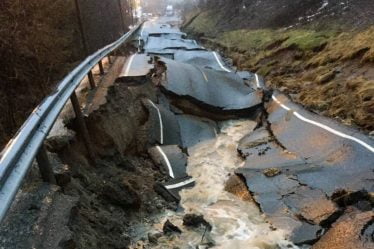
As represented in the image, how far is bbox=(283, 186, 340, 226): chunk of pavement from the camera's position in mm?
6508

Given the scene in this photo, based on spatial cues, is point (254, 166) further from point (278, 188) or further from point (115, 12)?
point (115, 12)

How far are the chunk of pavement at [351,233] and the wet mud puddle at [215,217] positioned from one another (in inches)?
21.1

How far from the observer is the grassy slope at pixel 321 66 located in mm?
10940

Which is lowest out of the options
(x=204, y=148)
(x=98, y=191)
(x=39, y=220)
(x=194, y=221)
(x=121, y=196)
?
(x=204, y=148)

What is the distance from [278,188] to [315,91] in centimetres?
573

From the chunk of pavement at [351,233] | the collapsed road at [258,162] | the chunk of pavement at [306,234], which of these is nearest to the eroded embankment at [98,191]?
the collapsed road at [258,162]

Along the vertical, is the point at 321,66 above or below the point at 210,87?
above

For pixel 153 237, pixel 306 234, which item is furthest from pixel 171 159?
pixel 306 234

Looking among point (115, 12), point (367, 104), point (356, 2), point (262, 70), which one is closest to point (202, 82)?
point (262, 70)

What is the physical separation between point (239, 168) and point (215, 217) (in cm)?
189

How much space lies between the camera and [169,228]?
658 cm

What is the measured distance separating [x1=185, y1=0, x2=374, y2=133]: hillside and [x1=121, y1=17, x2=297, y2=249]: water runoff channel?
1.39 metres

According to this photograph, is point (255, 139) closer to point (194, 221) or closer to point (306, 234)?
point (194, 221)

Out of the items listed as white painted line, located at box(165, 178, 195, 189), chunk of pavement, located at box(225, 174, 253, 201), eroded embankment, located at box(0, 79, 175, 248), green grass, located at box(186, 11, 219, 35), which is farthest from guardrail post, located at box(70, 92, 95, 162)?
green grass, located at box(186, 11, 219, 35)
